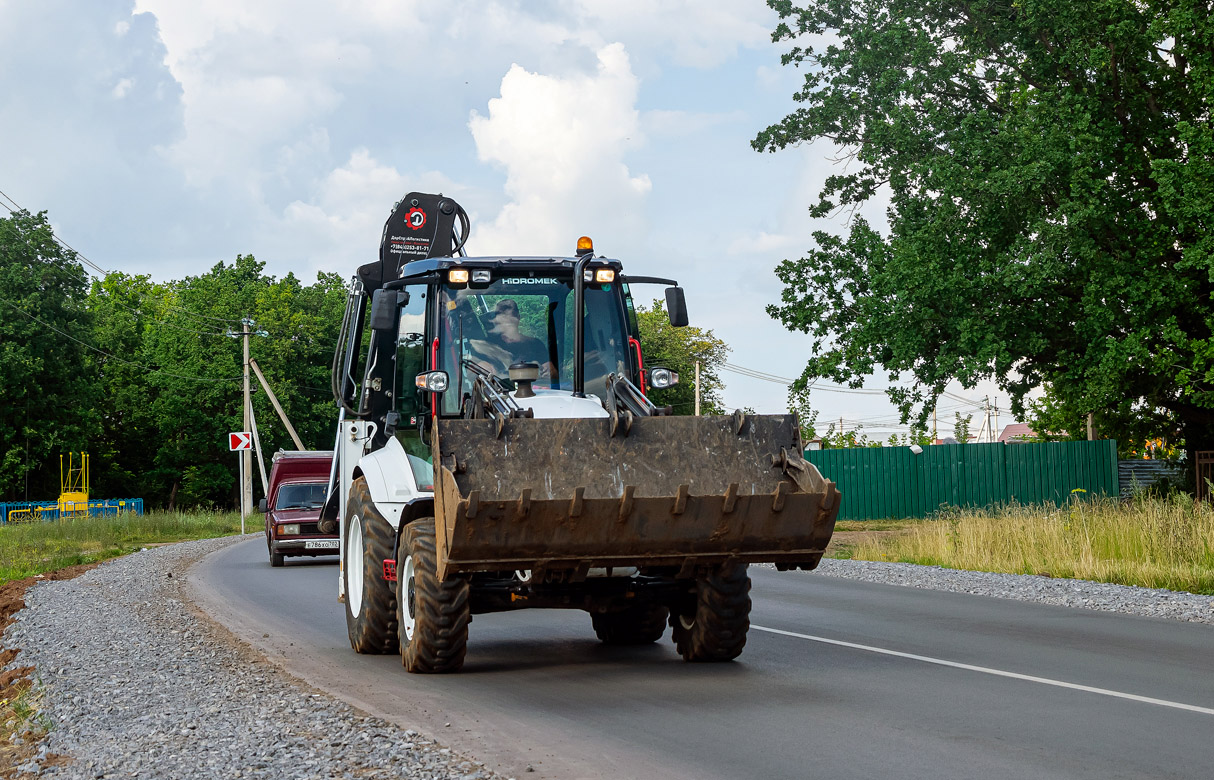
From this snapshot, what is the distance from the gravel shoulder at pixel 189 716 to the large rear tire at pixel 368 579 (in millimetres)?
851

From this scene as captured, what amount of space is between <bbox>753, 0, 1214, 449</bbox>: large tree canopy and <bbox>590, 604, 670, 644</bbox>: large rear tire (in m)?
15.1

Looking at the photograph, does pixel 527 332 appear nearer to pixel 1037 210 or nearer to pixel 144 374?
pixel 1037 210

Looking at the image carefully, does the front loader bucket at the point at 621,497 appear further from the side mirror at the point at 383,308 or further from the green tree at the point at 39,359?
the green tree at the point at 39,359

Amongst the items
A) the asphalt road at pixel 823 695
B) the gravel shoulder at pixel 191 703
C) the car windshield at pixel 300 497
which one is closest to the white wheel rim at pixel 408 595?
the asphalt road at pixel 823 695

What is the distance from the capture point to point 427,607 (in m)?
8.57

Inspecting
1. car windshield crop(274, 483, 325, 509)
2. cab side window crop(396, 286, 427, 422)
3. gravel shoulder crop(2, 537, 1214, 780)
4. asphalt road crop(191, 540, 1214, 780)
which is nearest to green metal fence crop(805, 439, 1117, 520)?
car windshield crop(274, 483, 325, 509)

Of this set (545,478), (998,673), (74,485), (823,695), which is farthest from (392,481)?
(74,485)

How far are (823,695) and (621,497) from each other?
1.88 meters

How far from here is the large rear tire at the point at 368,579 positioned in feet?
32.1

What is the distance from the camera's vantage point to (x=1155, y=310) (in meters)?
24.1

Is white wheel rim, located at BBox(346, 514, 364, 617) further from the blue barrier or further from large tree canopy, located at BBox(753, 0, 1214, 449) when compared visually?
the blue barrier

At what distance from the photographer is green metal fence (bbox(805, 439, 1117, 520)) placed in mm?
34250

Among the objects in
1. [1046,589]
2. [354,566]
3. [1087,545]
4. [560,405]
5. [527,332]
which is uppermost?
[527,332]

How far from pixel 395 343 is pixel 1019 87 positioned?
2066cm
